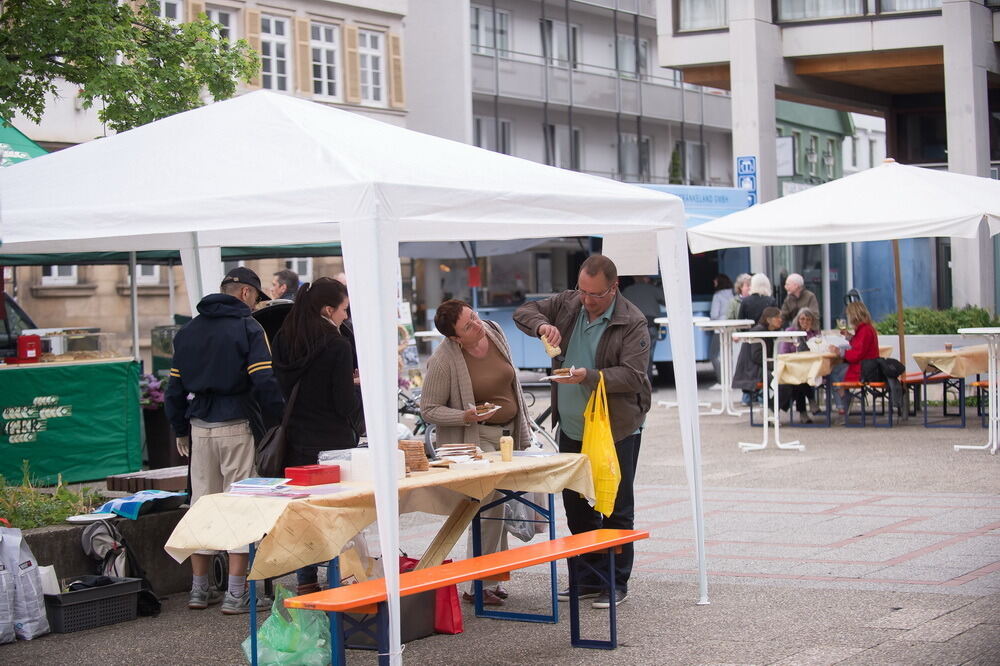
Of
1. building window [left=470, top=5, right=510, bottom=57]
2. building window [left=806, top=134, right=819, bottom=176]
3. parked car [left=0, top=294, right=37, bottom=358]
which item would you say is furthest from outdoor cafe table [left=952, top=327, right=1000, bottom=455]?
building window [left=470, top=5, right=510, bottom=57]

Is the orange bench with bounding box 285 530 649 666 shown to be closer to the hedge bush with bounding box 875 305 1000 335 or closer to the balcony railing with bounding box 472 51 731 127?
the hedge bush with bounding box 875 305 1000 335

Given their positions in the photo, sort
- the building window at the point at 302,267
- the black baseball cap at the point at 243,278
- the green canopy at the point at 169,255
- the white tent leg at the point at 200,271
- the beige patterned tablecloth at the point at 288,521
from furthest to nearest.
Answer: the building window at the point at 302,267 → the green canopy at the point at 169,255 → the white tent leg at the point at 200,271 → the black baseball cap at the point at 243,278 → the beige patterned tablecloth at the point at 288,521

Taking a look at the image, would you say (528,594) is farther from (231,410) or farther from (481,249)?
(481,249)

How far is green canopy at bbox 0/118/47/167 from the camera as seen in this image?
12707 millimetres

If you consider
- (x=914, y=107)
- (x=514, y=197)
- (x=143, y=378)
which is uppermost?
(x=914, y=107)

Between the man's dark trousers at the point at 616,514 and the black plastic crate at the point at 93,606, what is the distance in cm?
254

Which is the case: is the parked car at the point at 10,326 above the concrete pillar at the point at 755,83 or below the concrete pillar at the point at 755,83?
below

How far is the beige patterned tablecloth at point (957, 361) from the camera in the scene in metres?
15.7

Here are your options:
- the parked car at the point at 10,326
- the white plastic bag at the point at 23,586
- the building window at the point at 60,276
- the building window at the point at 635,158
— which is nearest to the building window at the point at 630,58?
the building window at the point at 635,158

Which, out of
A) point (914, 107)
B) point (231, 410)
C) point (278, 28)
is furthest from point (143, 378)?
point (278, 28)

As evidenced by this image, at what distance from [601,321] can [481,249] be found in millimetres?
18340

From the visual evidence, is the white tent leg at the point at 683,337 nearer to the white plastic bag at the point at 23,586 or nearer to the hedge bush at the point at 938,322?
the white plastic bag at the point at 23,586

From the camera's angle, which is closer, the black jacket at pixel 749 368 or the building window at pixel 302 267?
the black jacket at pixel 749 368

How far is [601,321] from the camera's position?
7.90m
